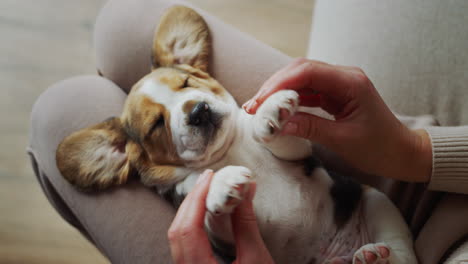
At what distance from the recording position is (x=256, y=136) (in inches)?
45.5

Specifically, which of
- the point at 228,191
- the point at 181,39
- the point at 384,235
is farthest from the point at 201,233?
the point at 181,39

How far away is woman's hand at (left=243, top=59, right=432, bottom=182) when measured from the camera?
3.85ft

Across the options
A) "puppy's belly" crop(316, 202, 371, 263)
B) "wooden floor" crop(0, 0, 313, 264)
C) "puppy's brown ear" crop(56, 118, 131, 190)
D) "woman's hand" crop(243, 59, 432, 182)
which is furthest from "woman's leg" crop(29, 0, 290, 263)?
"wooden floor" crop(0, 0, 313, 264)

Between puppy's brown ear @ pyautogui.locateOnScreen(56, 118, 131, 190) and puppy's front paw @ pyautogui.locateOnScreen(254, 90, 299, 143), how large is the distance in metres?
0.62

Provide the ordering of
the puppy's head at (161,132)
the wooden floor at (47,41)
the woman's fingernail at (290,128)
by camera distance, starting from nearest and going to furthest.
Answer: the woman's fingernail at (290,128) → the puppy's head at (161,132) → the wooden floor at (47,41)

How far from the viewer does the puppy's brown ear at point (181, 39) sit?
149 cm

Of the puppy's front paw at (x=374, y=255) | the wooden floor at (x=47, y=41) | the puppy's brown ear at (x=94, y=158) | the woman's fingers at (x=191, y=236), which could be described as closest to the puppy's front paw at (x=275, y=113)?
the woman's fingers at (x=191, y=236)

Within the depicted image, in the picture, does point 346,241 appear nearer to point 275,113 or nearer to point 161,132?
point 275,113

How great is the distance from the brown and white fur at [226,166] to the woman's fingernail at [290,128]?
10cm

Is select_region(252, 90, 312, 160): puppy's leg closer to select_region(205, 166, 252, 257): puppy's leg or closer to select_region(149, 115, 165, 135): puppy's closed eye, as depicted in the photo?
select_region(205, 166, 252, 257): puppy's leg

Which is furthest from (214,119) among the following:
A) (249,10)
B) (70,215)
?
(249,10)

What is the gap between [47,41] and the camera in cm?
269

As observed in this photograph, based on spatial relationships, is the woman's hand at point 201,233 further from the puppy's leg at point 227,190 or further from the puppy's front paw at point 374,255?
the puppy's front paw at point 374,255

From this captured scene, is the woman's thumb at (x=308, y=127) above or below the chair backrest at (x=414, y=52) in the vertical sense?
below
